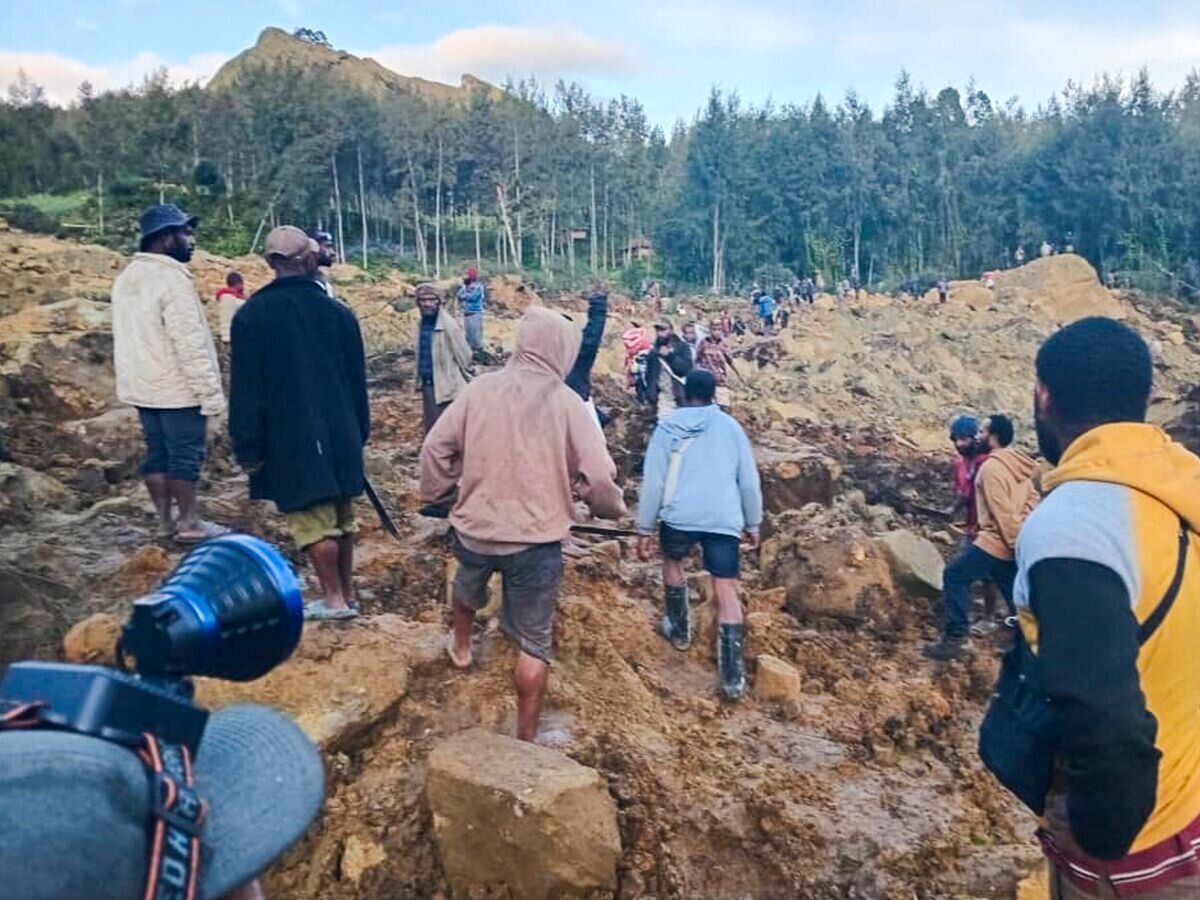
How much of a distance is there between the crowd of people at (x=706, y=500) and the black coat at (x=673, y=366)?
302cm

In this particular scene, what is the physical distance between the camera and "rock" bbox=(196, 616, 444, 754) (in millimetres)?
3678

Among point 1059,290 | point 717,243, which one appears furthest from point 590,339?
point 717,243

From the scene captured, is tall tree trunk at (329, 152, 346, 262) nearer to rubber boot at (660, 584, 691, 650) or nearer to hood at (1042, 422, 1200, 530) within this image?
rubber boot at (660, 584, 691, 650)

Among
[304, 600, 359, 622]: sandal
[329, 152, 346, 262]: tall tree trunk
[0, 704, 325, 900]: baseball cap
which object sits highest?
[329, 152, 346, 262]: tall tree trunk

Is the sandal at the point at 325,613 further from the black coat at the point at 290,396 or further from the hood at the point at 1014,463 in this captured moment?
the hood at the point at 1014,463

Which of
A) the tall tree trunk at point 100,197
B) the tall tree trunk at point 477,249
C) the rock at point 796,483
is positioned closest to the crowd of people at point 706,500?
the rock at point 796,483

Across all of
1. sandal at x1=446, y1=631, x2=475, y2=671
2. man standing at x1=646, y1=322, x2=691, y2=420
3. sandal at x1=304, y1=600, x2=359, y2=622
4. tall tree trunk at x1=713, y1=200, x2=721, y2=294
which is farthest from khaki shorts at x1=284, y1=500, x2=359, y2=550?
tall tree trunk at x1=713, y1=200, x2=721, y2=294

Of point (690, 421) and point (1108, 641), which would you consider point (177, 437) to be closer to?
point (690, 421)

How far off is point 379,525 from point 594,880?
3.61m

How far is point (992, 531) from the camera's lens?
564 centimetres

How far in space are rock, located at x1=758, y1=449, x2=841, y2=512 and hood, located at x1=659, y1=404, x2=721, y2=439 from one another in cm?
438

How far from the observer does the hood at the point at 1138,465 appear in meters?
1.89

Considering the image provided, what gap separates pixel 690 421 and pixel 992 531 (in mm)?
1828

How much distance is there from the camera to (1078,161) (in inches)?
1650
